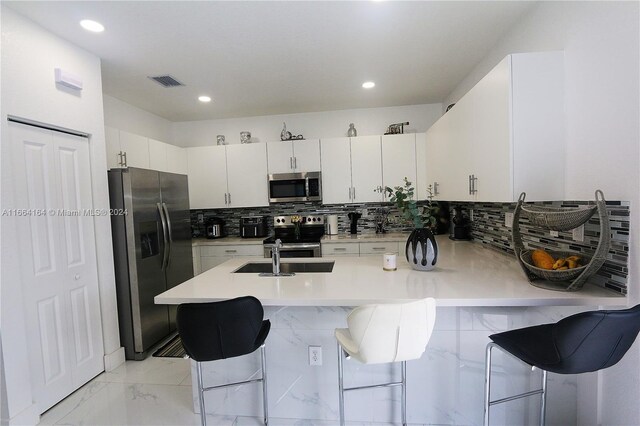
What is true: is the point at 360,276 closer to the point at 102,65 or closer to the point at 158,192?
the point at 158,192

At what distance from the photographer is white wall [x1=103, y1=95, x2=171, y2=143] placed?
3.26m

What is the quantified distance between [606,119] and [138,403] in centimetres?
323

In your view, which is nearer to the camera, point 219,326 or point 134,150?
point 219,326

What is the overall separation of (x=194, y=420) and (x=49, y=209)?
172 centimetres

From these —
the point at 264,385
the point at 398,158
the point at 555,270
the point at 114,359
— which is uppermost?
the point at 398,158

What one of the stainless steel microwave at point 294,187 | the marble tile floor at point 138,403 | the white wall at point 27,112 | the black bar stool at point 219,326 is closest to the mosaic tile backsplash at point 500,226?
the stainless steel microwave at point 294,187

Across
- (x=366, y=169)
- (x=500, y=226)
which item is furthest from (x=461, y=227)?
(x=366, y=169)

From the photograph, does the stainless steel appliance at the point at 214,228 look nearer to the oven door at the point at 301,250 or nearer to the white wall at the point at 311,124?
the oven door at the point at 301,250

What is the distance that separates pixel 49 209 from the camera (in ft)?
6.84

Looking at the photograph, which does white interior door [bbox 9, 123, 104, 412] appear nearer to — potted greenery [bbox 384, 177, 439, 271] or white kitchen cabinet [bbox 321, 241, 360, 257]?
white kitchen cabinet [bbox 321, 241, 360, 257]

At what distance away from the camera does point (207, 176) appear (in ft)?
13.3

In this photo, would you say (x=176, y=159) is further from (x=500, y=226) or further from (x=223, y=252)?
(x=500, y=226)

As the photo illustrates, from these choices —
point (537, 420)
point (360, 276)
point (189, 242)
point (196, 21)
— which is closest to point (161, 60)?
point (196, 21)

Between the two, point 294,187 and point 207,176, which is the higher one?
point 207,176
